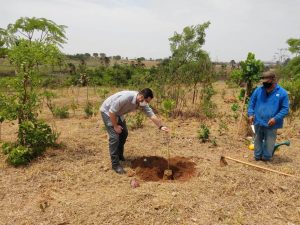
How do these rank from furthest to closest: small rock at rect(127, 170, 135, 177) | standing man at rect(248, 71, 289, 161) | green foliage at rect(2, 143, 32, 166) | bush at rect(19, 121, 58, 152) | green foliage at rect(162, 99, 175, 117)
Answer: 1. green foliage at rect(162, 99, 175, 117)
2. bush at rect(19, 121, 58, 152)
3. green foliage at rect(2, 143, 32, 166)
4. standing man at rect(248, 71, 289, 161)
5. small rock at rect(127, 170, 135, 177)

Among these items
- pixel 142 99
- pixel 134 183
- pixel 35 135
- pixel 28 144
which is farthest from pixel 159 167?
pixel 28 144

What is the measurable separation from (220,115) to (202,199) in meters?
5.11

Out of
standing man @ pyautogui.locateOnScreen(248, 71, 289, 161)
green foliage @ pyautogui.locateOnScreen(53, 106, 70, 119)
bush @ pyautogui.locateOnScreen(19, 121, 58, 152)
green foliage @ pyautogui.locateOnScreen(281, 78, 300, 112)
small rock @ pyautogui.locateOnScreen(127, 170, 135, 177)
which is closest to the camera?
small rock @ pyautogui.locateOnScreen(127, 170, 135, 177)

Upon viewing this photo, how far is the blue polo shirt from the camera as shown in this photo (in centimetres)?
505

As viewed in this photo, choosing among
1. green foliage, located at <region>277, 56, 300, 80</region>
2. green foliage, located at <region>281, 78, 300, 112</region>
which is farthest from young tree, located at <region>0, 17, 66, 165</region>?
green foliage, located at <region>277, 56, 300, 80</region>

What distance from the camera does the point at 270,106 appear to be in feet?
16.9

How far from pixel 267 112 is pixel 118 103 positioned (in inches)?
91.2

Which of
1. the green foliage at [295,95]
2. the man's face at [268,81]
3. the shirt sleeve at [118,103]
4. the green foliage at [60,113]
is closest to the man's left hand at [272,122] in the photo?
the man's face at [268,81]

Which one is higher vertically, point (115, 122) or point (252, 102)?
point (252, 102)

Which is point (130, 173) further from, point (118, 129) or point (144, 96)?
point (144, 96)

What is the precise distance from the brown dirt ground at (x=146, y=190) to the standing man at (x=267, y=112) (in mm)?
291

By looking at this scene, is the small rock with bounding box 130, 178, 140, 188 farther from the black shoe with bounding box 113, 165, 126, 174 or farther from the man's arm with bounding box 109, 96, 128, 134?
the man's arm with bounding box 109, 96, 128, 134

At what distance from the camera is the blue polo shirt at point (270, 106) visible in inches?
199

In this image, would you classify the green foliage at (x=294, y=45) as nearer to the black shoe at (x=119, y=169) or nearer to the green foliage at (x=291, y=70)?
the green foliage at (x=291, y=70)
